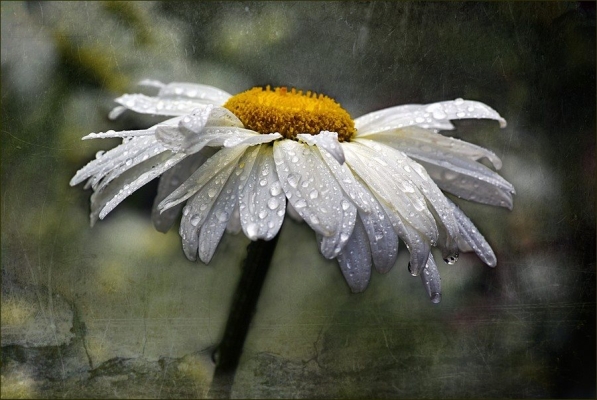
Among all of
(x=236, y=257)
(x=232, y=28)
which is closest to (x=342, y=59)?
(x=232, y=28)

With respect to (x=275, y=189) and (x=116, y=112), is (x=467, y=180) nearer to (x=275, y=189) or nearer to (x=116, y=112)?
(x=275, y=189)

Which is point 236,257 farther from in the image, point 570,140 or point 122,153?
point 570,140

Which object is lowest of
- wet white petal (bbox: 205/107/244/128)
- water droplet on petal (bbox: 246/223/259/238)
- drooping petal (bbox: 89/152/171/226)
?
drooping petal (bbox: 89/152/171/226)

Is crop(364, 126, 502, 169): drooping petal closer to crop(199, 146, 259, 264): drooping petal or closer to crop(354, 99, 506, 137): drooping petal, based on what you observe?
crop(354, 99, 506, 137): drooping petal

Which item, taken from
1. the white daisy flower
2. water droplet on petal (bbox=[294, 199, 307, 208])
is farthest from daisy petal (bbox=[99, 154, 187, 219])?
water droplet on petal (bbox=[294, 199, 307, 208])

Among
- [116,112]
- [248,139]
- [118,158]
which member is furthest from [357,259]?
[116,112]
